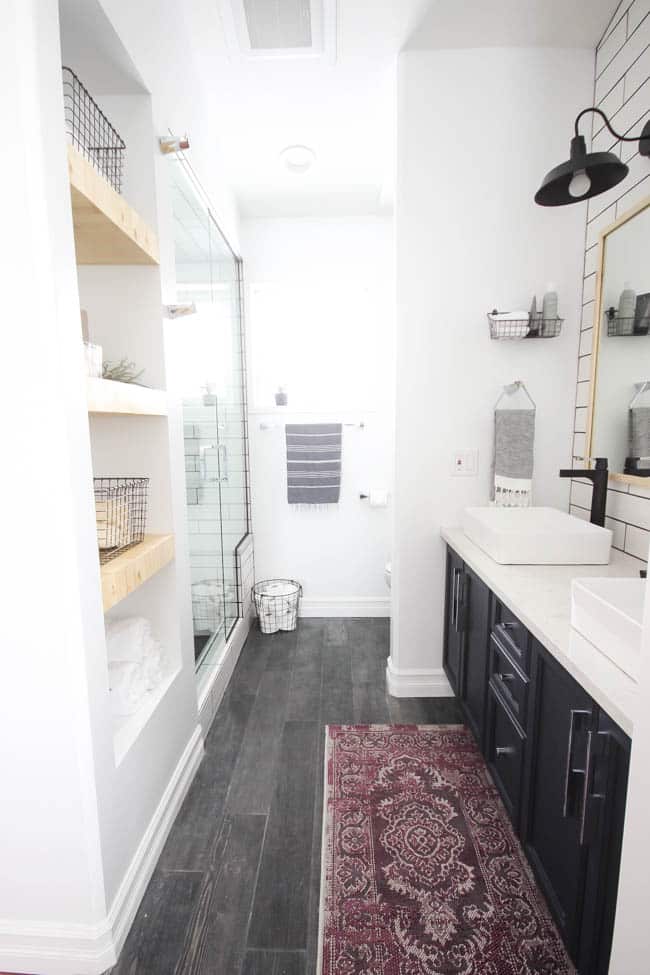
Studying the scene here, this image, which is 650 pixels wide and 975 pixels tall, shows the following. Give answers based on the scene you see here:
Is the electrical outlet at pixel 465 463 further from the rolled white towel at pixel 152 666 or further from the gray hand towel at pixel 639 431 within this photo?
the rolled white towel at pixel 152 666

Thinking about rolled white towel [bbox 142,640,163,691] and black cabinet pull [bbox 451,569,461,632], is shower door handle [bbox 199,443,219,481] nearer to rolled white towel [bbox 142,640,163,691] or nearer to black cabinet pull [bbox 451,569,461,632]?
rolled white towel [bbox 142,640,163,691]

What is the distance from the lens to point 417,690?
7.64 ft

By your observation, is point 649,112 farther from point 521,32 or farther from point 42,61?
point 42,61

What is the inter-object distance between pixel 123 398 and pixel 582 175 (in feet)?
4.76

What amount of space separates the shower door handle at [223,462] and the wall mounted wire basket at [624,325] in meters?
1.85

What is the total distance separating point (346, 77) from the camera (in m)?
1.99

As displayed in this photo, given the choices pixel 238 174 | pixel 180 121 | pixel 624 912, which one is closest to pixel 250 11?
pixel 180 121

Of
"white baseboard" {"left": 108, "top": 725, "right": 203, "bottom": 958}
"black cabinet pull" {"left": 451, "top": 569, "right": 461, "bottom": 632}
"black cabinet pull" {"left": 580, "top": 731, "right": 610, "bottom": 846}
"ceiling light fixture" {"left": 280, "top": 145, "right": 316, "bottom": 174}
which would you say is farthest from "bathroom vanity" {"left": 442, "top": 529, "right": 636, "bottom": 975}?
"ceiling light fixture" {"left": 280, "top": 145, "right": 316, "bottom": 174}

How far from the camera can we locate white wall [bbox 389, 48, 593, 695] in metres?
1.96

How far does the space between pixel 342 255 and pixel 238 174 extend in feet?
2.57

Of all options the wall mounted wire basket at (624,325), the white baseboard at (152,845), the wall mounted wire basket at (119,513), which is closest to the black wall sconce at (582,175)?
the wall mounted wire basket at (624,325)

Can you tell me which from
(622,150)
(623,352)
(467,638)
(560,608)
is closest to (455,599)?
(467,638)

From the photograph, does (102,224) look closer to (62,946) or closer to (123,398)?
(123,398)

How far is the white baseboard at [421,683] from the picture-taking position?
2324 mm
